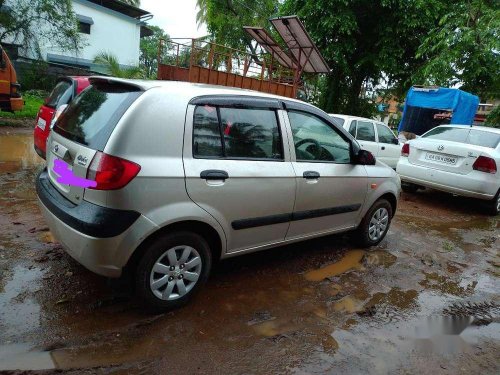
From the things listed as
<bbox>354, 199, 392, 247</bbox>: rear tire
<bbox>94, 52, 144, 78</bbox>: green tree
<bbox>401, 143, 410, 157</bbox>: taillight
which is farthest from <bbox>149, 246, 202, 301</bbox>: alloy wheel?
<bbox>94, 52, 144, 78</bbox>: green tree

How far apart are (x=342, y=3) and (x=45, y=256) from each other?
47.4 ft

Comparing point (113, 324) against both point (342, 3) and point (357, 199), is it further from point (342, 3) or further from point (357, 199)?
point (342, 3)

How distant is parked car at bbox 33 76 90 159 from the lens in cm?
546

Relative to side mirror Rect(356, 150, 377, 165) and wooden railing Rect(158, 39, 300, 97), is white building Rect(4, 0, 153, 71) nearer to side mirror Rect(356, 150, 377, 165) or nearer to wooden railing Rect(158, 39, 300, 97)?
wooden railing Rect(158, 39, 300, 97)

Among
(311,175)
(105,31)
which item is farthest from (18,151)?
(105,31)

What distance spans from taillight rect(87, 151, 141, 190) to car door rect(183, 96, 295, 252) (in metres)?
0.40

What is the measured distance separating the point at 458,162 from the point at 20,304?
6.53m

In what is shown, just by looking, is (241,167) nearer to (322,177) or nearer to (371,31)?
(322,177)

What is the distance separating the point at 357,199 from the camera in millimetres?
4043

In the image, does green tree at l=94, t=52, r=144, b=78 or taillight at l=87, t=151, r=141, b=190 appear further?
green tree at l=94, t=52, r=144, b=78

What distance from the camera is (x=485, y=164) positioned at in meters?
6.19

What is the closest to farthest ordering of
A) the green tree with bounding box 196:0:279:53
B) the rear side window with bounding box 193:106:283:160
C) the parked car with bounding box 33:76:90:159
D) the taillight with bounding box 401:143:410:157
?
the rear side window with bounding box 193:106:283:160 → the parked car with bounding box 33:76:90:159 → the taillight with bounding box 401:143:410:157 → the green tree with bounding box 196:0:279:53

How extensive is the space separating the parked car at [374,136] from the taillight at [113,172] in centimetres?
622

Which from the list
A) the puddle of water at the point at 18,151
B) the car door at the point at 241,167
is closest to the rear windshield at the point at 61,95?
the puddle of water at the point at 18,151
